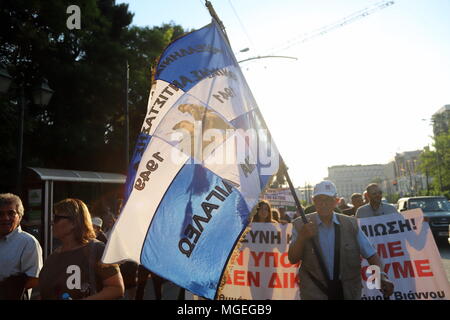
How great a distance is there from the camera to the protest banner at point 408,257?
4.72 m

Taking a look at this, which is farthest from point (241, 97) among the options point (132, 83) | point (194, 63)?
point (132, 83)

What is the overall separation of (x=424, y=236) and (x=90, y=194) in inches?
513

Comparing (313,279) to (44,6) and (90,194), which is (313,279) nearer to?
(90,194)

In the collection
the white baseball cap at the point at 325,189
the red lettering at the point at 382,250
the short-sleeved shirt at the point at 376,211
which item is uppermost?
the white baseball cap at the point at 325,189

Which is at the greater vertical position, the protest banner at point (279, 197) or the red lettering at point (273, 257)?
the protest banner at point (279, 197)

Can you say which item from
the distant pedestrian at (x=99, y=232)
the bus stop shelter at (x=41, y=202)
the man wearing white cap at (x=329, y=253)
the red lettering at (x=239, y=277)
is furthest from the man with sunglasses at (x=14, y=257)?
the bus stop shelter at (x=41, y=202)

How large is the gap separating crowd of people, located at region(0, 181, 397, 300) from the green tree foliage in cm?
1378

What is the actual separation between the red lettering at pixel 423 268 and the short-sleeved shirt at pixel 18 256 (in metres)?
4.19

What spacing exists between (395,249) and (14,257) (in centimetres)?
435

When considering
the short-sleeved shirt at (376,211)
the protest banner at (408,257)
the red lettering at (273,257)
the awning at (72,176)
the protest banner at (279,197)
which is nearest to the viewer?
the protest banner at (408,257)

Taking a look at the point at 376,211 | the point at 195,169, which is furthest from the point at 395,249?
the point at 195,169

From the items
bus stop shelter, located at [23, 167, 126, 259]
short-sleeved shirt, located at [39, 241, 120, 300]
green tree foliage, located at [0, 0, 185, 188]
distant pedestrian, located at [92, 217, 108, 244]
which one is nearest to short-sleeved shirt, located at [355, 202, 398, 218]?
distant pedestrian, located at [92, 217, 108, 244]

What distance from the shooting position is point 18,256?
10.5 ft

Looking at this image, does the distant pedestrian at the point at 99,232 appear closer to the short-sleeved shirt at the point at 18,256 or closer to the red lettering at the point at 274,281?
the red lettering at the point at 274,281
